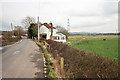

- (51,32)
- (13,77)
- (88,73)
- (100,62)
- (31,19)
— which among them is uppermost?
(31,19)

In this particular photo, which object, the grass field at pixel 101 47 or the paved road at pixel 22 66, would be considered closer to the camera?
the paved road at pixel 22 66

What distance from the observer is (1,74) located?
9.72 meters

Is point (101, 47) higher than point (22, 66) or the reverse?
higher

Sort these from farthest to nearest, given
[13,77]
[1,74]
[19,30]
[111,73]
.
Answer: [19,30] → [1,74] → [13,77] → [111,73]

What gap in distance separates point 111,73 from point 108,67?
1.59ft

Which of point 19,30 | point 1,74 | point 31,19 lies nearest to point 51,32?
point 31,19

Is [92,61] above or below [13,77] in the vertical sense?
above

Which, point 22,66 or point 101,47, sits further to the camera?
point 101,47

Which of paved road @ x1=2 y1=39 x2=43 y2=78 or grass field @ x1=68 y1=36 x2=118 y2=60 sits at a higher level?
grass field @ x1=68 y1=36 x2=118 y2=60

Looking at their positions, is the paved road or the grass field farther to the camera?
the grass field

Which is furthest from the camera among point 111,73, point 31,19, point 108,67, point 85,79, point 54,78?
point 31,19

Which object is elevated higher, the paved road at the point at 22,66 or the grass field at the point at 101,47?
the grass field at the point at 101,47

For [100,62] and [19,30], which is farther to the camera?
[19,30]

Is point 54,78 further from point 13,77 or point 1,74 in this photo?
point 1,74
